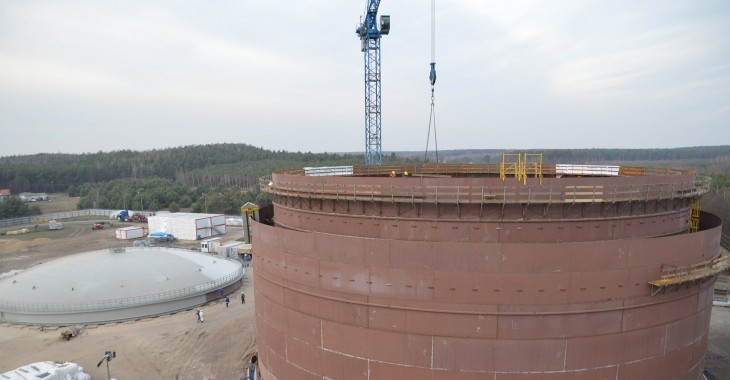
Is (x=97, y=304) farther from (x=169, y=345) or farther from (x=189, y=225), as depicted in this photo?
(x=189, y=225)

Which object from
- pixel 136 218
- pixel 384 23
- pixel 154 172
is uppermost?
pixel 384 23

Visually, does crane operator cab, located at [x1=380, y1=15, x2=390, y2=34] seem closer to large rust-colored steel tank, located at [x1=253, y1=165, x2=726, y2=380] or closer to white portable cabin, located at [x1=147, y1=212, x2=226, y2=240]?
white portable cabin, located at [x1=147, y1=212, x2=226, y2=240]

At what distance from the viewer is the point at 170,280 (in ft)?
127

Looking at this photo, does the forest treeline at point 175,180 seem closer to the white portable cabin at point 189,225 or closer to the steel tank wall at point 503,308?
the white portable cabin at point 189,225

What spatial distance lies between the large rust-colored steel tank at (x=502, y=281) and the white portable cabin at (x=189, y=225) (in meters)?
54.8

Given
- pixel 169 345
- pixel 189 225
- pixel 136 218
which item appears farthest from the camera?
pixel 136 218

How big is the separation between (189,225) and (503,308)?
202 feet

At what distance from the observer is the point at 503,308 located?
44.5ft

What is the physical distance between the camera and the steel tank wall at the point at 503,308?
1351 centimetres

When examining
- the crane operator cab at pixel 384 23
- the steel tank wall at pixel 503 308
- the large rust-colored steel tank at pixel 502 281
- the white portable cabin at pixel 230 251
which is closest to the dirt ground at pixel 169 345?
the large rust-colored steel tank at pixel 502 281

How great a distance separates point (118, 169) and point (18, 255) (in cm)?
12169

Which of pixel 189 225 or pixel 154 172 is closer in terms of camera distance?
pixel 189 225

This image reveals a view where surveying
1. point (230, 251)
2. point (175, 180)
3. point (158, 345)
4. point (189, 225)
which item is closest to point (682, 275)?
point (158, 345)

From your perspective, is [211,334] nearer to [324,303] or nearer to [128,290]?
[128,290]
